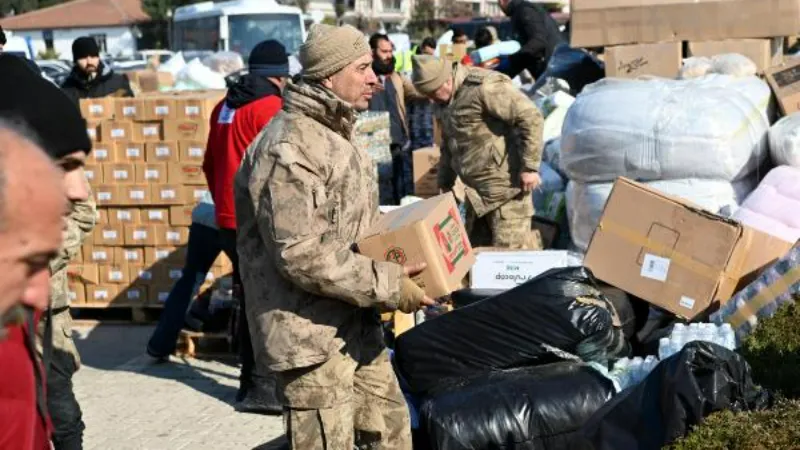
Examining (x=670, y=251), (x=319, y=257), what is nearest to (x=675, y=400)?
(x=319, y=257)

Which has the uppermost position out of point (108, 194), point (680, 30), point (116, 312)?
point (680, 30)

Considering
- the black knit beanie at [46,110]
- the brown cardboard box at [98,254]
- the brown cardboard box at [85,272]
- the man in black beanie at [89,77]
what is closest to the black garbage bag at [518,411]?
the black knit beanie at [46,110]

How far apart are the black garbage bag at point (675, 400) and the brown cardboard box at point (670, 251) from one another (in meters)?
1.29

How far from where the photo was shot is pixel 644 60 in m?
9.00

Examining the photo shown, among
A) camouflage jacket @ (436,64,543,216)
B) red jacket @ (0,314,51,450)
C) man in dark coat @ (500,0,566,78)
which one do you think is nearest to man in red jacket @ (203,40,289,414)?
camouflage jacket @ (436,64,543,216)

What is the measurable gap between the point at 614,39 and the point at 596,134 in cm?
194

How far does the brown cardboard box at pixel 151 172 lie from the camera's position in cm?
887

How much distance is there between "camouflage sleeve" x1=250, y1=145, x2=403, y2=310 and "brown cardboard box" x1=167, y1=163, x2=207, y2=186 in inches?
188

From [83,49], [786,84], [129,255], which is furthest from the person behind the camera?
[83,49]

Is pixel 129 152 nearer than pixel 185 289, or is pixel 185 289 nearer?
pixel 185 289

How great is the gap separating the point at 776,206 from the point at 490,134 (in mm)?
1705

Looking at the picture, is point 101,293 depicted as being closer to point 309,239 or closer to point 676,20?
point 676,20

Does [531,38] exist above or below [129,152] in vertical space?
above

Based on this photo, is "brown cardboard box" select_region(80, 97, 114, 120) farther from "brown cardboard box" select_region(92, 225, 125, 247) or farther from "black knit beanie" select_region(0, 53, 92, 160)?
"black knit beanie" select_region(0, 53, 92, 160)
